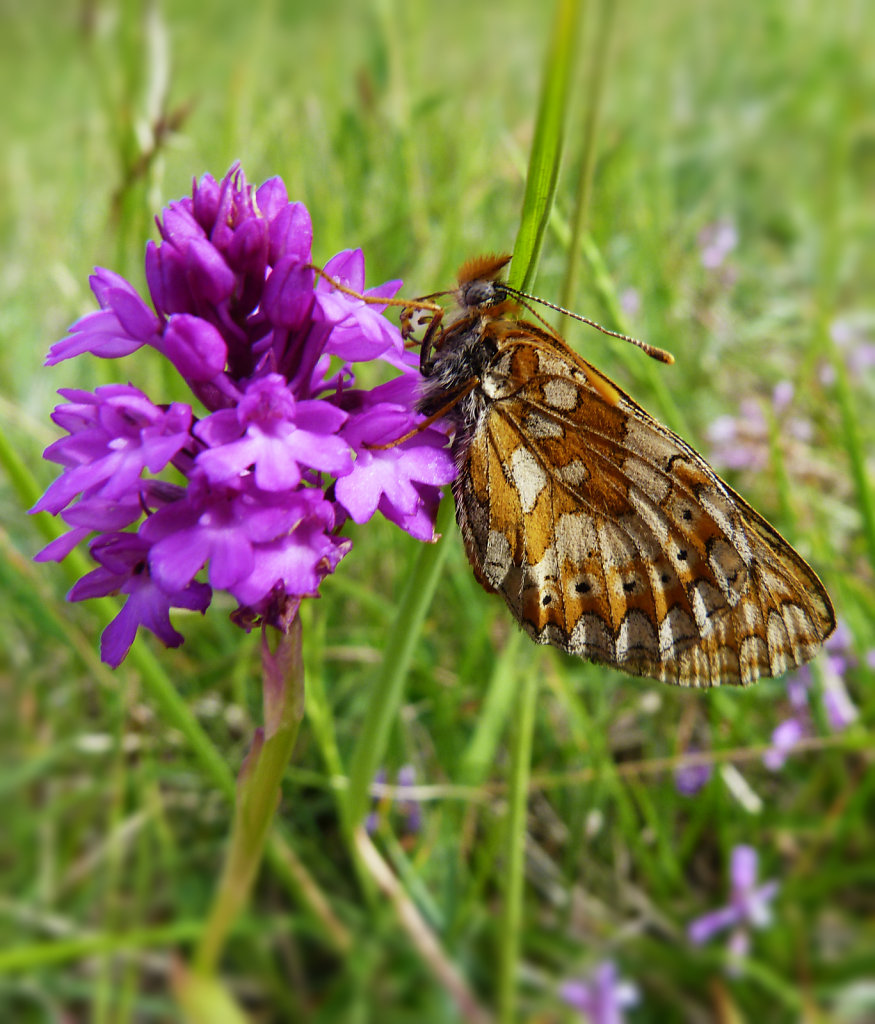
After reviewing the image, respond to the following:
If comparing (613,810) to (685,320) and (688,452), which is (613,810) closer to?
(688,452)

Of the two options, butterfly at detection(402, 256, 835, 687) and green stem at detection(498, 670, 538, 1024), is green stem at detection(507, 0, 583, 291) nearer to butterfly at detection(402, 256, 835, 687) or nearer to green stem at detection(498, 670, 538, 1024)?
butterfly at detection(402, 256, 835, 687)

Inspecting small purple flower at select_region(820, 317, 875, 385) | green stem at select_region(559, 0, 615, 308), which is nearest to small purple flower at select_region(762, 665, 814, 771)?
green stem at select_region(559, 0, 615, 308)

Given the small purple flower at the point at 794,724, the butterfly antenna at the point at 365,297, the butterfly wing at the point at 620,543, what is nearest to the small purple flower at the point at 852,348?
the small purple flower at the point at 794,724

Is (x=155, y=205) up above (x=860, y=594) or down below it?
above

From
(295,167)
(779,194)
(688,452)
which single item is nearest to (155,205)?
(295,167)

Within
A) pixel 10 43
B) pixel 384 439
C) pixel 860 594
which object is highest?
pixel 10 43

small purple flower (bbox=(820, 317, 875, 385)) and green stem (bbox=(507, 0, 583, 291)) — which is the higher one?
small purple flower (bbox=(820, 317, 875, 385))
